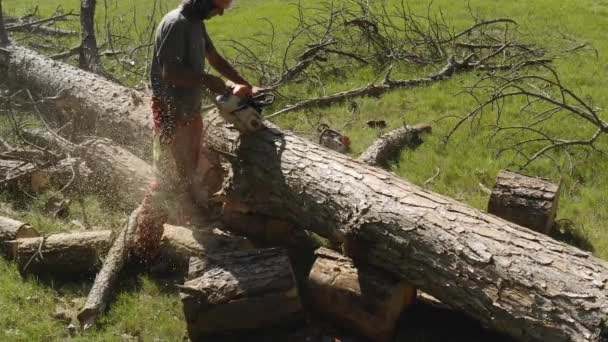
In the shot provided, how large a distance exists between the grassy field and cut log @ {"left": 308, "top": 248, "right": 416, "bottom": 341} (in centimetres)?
96

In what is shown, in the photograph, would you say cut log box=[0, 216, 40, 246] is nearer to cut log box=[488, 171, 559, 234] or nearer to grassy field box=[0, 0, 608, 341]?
grassy field box=[0, 0, 608, 341]

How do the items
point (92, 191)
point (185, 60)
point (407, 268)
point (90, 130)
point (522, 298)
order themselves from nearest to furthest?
point (522, 298) → point (407, 268) → point (185, 60) → point (92, 191) → point (90, 130)

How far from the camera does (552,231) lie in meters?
4.61

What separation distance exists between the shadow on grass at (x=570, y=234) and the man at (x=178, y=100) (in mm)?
2650

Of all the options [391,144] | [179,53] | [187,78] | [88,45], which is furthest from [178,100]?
[88,45]

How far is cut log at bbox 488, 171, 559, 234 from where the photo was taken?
4.25 m

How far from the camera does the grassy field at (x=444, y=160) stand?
3826mm

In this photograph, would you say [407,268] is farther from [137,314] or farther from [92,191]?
[92,191]

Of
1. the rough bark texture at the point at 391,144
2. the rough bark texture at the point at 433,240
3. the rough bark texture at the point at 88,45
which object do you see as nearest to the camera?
the rough bark texture at the point at 433,240

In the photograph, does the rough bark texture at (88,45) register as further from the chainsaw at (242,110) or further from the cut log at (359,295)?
the cut log at (359,295)

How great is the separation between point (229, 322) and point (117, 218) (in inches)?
74.9

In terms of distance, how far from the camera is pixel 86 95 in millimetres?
6055

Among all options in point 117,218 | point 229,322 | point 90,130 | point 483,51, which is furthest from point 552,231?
point 483,51

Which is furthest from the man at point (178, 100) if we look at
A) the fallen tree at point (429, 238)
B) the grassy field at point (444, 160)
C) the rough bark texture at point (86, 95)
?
the rough bark texture at point (86, 95)
